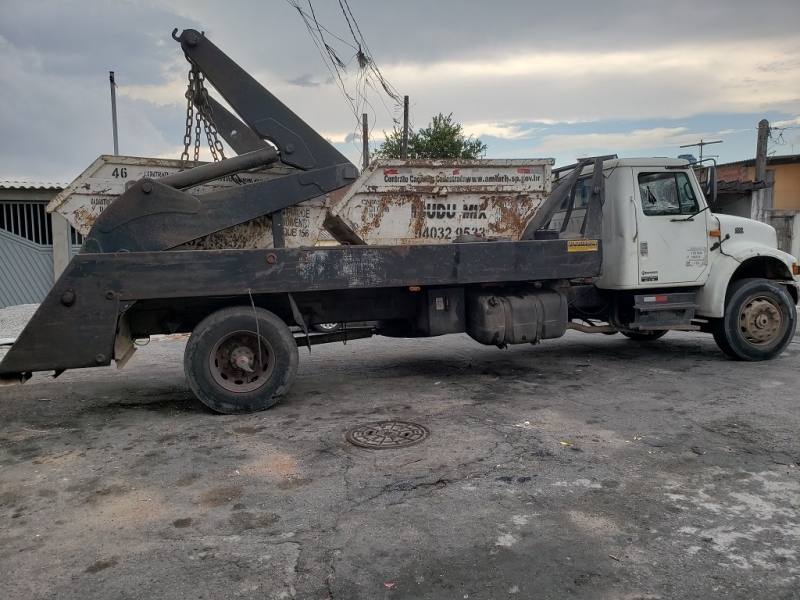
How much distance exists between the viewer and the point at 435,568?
3.12 metres

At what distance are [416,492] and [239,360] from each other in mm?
2558

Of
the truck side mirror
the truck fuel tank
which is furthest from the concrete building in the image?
the truck side mirror

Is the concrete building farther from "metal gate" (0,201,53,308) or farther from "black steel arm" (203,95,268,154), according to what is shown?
"black steel arm" (203,95,268,154)

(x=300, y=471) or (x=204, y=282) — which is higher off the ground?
(x=204, y=282)

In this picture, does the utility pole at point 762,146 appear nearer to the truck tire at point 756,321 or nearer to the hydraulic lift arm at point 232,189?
the truck tire at point 756,321

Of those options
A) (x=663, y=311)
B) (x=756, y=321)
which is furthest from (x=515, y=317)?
Result: (x=756, y=321)

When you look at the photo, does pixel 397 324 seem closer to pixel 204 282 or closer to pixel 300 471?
pixel 204 282

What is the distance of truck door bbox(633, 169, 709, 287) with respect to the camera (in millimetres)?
7531

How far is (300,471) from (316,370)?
3.57 m

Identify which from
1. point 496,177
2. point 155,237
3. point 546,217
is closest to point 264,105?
point 155,237

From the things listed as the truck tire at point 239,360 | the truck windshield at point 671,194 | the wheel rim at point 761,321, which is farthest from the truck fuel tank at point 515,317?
the wheel rim at point 761,321

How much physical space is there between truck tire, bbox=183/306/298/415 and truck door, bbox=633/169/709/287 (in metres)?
4.45

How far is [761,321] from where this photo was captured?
791cm

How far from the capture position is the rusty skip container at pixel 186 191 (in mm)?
5867
